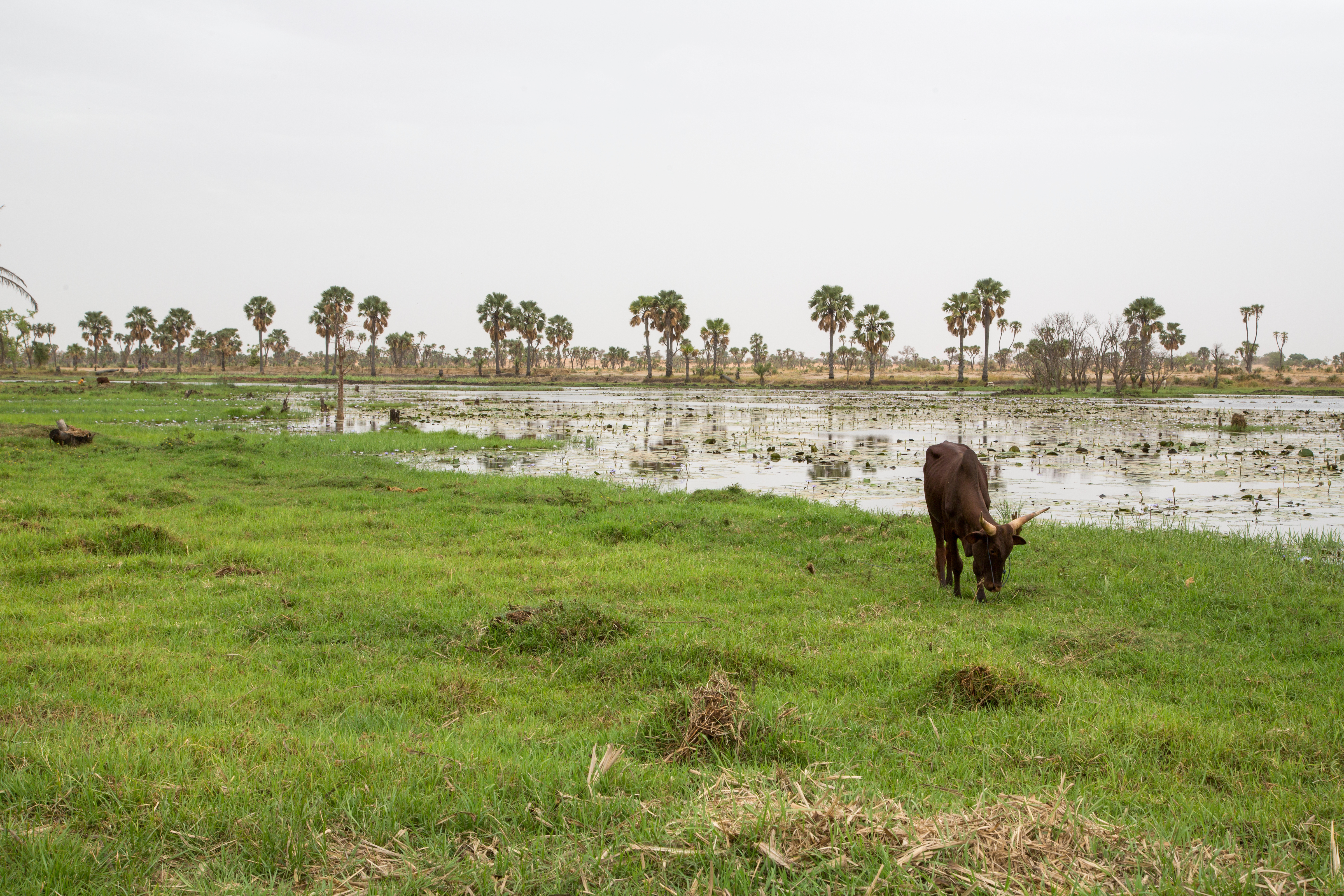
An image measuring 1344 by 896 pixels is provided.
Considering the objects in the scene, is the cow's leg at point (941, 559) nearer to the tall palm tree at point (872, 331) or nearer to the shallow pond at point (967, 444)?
the shallow pond at point (967, 444)

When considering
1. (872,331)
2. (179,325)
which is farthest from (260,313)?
(872,331)

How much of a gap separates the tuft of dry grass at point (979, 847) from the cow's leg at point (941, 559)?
20.4 feet

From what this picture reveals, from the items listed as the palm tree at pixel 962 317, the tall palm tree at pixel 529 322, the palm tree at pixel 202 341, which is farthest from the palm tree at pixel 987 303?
the palm tree at pixel 202 341

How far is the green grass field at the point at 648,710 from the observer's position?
333 cm

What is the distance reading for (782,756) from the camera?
15.6ft

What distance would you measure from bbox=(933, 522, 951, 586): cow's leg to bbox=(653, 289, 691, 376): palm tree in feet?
308

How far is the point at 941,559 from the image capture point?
9.89 metres

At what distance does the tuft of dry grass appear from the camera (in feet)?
10.1

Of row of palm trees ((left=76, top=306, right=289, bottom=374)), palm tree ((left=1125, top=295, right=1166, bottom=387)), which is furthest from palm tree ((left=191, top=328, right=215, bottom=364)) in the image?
palm tree ((left=1125, top=295, right=1166, bottom=387))

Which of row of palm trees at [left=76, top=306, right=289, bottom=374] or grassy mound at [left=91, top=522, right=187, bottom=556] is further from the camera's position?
row of palm trees at [left=76, top=306, right=289, bottom=374]

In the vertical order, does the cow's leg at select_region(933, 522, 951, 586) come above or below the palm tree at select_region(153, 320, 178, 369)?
below

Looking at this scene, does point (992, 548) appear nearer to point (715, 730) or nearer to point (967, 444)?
point (715, 730)

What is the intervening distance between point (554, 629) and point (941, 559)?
529cm

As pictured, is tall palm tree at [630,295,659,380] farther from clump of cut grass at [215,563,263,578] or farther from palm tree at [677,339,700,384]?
clump of cut grass at [215,563,263,578]
